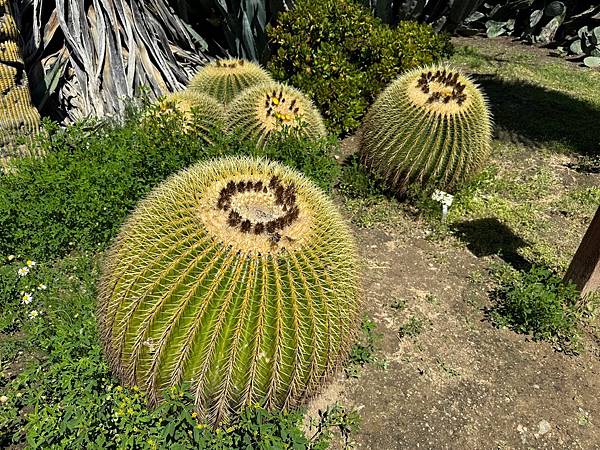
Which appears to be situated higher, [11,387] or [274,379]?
[274,379]

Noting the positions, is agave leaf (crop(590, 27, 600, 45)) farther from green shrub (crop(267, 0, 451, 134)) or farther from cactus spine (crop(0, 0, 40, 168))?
Result: cactus spine (crop(0, 0, 40, 168))

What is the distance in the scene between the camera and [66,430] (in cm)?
249

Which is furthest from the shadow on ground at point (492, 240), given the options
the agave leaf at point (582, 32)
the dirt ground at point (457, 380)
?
the agave leaf at point (582, 32)

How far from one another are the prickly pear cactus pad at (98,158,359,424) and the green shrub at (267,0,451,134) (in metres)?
3.61

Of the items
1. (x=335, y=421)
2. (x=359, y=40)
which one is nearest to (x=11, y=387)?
(x=335, y=421)

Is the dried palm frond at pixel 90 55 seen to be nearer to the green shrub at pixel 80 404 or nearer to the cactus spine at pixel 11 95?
the cactus spine at pixel 11 95

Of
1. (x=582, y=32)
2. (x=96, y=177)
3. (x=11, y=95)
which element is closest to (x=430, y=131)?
(x=96, y=177)

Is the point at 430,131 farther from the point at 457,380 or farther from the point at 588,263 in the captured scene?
the point at 457,380

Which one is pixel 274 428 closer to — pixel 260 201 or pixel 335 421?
pixel 335 421

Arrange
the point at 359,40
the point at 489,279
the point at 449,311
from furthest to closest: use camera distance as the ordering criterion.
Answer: the point at 359,40 → the point at 489,279 → the point at 449,311

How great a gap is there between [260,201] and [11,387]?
1.90 meters

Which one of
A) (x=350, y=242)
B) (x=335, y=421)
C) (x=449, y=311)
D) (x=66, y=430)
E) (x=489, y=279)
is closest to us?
(x=66, y=430)

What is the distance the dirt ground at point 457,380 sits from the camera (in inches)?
116

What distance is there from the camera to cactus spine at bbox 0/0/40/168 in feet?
13.8
